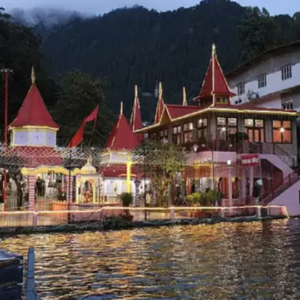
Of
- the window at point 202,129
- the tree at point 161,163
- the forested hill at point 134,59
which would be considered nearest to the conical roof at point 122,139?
the tree at point 161,163

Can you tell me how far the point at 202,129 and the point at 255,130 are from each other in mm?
4684

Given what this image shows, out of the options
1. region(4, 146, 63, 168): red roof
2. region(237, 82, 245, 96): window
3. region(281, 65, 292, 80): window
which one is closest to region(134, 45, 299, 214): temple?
region(281, 65, 292, 80): window

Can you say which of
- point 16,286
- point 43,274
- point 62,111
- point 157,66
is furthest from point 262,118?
point 157,66

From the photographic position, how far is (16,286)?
8.32 metres

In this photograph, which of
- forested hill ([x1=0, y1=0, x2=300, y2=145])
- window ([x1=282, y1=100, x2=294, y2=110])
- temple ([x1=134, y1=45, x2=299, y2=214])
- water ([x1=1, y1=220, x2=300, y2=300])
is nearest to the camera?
water ([x1=1, y1=220, x2=300, y2=300])

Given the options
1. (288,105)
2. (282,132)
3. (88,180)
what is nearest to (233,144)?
(282,132)

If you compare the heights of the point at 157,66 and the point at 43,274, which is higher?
the point at 157,66

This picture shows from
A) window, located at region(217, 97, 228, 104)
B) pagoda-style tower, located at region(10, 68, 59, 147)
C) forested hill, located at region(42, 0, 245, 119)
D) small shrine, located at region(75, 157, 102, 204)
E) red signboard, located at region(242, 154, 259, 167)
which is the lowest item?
small shrine, located at region(75, 157, 102, 204)

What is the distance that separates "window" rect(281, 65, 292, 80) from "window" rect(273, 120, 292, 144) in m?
8.43

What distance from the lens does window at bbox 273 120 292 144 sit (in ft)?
149

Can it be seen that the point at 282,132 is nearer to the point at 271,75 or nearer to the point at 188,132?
the point at 188,132

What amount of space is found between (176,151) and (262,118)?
10161 millimetres

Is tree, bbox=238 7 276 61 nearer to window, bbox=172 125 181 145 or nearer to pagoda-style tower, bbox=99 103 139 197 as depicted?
window, bbox=172 125 181 145

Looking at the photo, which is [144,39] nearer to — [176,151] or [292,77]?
[292,77]
